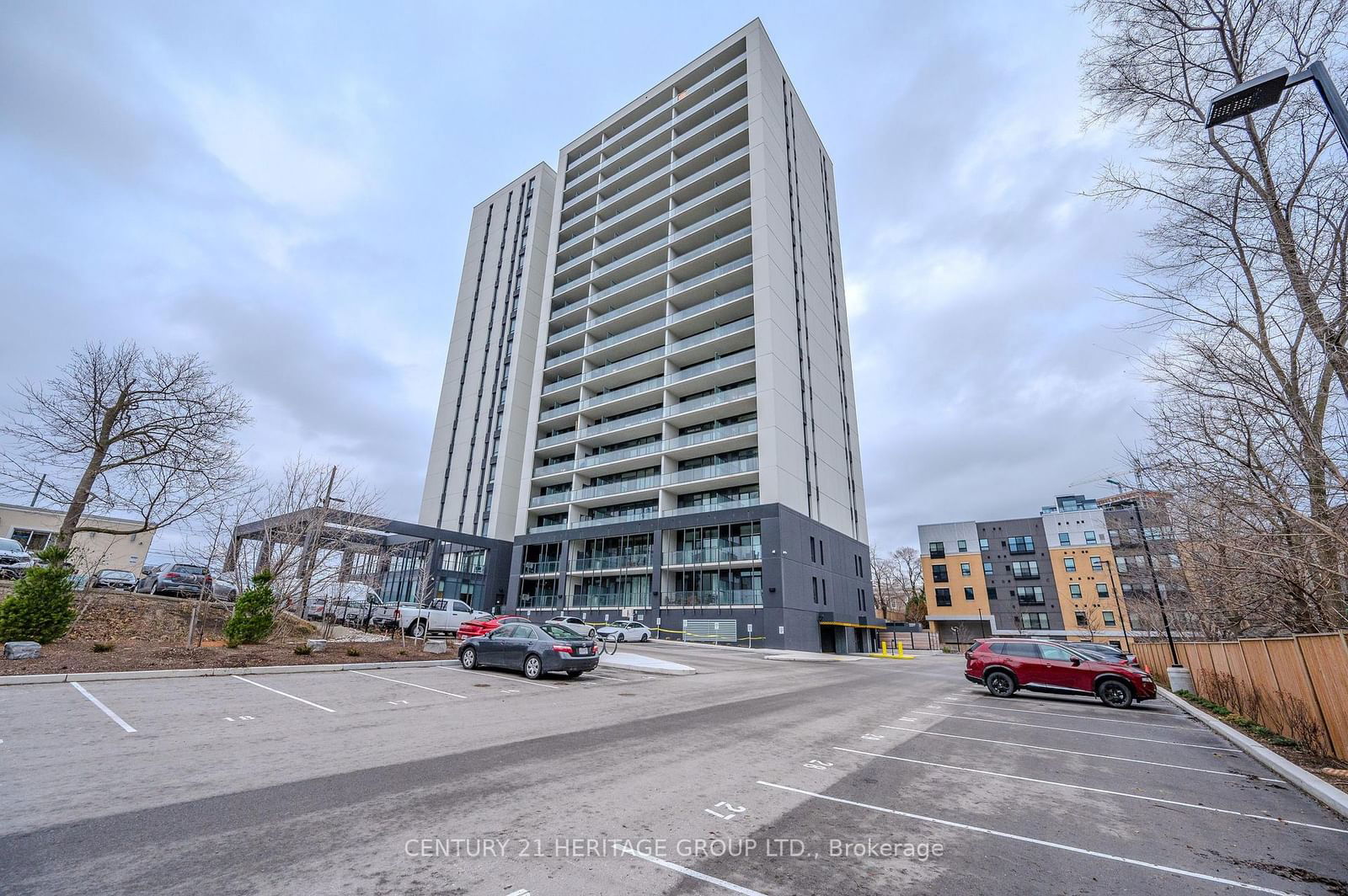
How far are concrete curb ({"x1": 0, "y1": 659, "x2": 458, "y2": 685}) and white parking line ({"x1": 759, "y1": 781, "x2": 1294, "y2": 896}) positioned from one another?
12.7 meters

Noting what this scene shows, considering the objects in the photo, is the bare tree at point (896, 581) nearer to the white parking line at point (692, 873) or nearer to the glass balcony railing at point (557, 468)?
the glass balcony railing at point (557, 468)

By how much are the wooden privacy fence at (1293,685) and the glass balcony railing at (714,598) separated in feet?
72.8

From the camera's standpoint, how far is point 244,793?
4.96m

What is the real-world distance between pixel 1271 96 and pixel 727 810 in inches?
389

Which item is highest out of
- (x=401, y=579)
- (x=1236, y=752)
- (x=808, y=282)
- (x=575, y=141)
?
(x=575, y=141)

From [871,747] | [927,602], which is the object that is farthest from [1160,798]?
[927,602]

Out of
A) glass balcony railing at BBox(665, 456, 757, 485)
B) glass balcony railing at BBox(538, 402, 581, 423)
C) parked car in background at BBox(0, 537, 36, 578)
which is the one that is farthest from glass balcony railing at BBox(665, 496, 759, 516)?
parked car in background at BBox(0, 537, 36, 578)

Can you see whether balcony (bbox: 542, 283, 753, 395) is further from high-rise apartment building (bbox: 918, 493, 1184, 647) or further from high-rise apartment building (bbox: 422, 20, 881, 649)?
high-rise apartment building (bbox: 918, 493, 1184, 647)

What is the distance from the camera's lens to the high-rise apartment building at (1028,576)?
63344 millimetres

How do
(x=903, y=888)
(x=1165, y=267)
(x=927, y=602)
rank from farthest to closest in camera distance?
(x=927, y=602)
(x=1165, y=267)
(x=903, y=888)

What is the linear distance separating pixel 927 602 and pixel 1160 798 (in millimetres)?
74087

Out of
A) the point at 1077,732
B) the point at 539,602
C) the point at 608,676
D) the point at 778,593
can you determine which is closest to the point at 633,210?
the point at 539,602

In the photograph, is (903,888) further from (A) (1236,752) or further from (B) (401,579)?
(B) (401,579)

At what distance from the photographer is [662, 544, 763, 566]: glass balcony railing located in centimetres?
3534
